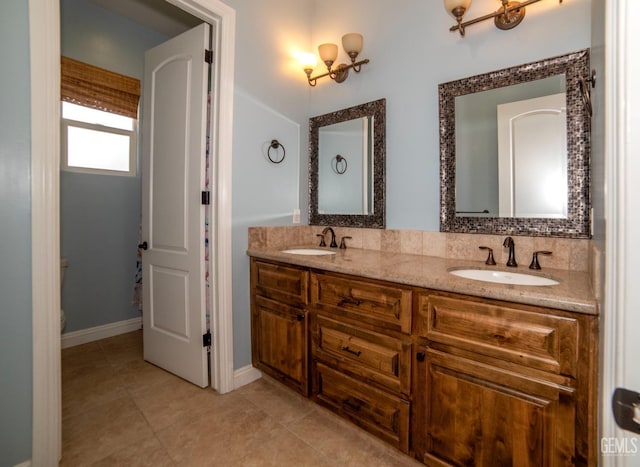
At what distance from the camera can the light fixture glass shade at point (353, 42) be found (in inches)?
83.8

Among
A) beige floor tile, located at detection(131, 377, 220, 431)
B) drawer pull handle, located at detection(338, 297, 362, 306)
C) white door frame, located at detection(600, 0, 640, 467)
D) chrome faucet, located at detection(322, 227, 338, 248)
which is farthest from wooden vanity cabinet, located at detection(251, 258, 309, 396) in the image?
white door frame, located at detection(600, 0, 640, 467)

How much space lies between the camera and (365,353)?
1.52 metres

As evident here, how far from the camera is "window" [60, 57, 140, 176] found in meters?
2.74

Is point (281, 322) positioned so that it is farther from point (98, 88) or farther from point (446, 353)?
point (98, 88)

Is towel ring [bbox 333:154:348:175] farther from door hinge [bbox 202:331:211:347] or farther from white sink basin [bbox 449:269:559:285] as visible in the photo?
door hinge [bbox 202:331:211:347]

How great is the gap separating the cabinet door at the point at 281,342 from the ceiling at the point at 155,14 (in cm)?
264

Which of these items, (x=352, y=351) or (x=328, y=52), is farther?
(x=328, y=52)

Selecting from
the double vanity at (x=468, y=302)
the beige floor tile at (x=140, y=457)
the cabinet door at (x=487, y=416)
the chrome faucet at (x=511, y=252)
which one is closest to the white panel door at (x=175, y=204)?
the double vanity at (x=468, y=302)

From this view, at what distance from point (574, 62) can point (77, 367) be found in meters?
3.63

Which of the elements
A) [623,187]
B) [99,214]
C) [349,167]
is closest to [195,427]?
[349,167]

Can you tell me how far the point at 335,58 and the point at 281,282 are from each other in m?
1.68

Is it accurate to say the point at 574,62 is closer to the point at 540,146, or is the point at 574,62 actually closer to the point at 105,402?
the point at 540,146

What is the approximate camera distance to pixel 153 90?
2369mm

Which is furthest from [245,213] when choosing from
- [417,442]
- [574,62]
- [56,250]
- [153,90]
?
[574,62]
